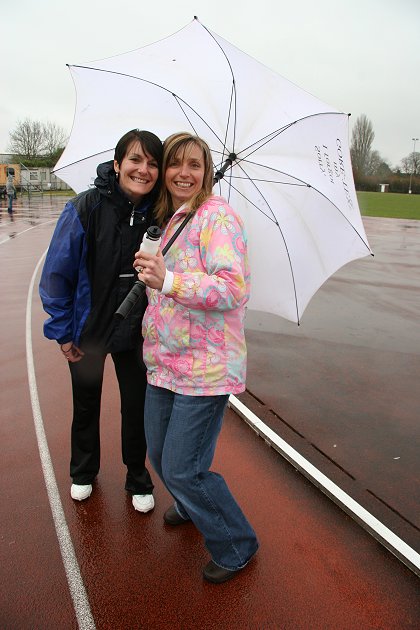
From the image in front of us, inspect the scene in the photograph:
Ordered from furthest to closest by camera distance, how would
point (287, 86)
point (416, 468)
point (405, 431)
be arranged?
1. point (405, 431)
2. point (416, 468)
3. point (287, 86)

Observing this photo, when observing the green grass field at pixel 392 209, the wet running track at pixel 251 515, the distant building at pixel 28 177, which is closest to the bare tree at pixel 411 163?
the green grass field at pixel 392 209

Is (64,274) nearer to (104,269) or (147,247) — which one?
(104,269)

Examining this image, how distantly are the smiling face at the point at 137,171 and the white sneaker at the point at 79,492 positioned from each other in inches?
75.6

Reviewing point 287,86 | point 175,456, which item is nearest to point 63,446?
point 175,456

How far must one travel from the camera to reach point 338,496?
3.38 m

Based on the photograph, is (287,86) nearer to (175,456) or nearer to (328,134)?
(328,134)

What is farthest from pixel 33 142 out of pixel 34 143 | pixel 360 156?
pixel 360 156

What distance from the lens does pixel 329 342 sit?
6883 mm

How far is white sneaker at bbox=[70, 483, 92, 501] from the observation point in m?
3.31

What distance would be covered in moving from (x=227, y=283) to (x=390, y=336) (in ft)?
18.6

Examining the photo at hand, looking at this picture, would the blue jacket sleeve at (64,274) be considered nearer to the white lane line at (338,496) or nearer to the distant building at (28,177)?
the white lane line at (338,496)

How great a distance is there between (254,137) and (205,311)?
1.00 meters

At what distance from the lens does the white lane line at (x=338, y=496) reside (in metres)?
2.88

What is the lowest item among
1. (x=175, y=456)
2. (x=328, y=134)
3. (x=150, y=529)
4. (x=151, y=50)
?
(x=150, y=529)
